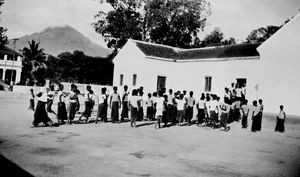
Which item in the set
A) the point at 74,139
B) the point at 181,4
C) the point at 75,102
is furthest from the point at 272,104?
the point at 181,4

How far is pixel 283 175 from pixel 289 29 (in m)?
14.6

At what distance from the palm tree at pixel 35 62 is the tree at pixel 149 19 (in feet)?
63.1

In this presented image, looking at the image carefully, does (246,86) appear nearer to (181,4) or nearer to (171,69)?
(171,69)

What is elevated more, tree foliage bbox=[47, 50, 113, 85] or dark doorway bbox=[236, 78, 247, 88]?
tree foliage bbox=[47, 50, 113, 85]

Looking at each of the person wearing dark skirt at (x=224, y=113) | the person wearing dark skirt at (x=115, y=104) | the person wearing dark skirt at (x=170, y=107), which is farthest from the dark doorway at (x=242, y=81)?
the person wearing dark skirt at (x=115, y=104)

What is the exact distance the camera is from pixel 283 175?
6.80 meters

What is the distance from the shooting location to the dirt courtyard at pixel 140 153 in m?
6.39

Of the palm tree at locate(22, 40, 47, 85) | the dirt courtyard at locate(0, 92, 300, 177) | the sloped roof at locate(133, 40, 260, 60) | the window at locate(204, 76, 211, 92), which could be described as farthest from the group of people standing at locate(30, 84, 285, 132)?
the palm tree at locate(22, 40, 47, 85)

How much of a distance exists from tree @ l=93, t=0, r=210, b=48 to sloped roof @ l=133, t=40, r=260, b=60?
9228 mm

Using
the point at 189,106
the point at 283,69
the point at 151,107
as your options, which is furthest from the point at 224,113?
the point at 283,69

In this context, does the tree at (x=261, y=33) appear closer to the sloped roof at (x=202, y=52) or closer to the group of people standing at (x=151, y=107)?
the sloped roof at (x=202, y=52)

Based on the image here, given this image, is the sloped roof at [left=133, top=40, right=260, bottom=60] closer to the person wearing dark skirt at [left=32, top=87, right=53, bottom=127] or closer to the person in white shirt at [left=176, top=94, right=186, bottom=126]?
the person in white shirt at [left=176, top=94, right=186, bottom=126]

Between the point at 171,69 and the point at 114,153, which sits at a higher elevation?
the point at 171,69

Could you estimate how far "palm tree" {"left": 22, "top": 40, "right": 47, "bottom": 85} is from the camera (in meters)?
53.5
